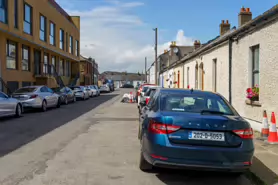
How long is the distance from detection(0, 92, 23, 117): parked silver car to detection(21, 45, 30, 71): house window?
37.9ft

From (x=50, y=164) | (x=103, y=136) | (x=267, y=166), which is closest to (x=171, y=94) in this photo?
(x=267, y=166)

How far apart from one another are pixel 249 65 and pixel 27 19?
20.1 meters

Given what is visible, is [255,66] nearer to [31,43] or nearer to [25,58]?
[31,43]

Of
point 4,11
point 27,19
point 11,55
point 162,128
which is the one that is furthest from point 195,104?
point 27,19

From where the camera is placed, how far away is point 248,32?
35.4ft

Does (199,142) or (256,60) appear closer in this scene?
(199,142)

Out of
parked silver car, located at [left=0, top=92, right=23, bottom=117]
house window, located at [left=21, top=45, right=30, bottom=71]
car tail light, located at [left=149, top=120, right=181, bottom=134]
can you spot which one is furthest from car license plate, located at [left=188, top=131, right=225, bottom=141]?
house window, located at [left=21, top=45, right=30, bottom=71]

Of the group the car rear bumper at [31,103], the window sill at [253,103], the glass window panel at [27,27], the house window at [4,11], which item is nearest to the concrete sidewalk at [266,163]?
the window sill at [253,103]

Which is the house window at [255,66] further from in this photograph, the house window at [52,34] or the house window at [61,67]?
the house window at [61,67]

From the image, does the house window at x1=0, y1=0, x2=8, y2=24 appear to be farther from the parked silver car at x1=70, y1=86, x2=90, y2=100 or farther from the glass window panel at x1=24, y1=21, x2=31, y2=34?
the parked silver car at x1=70, y1=86, x2=90, y2=100

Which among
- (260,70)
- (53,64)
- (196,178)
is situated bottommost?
(196,178)

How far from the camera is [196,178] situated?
18.3 feet

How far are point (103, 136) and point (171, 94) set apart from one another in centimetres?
411

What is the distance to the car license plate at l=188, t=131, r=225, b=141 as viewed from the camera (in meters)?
4.82
